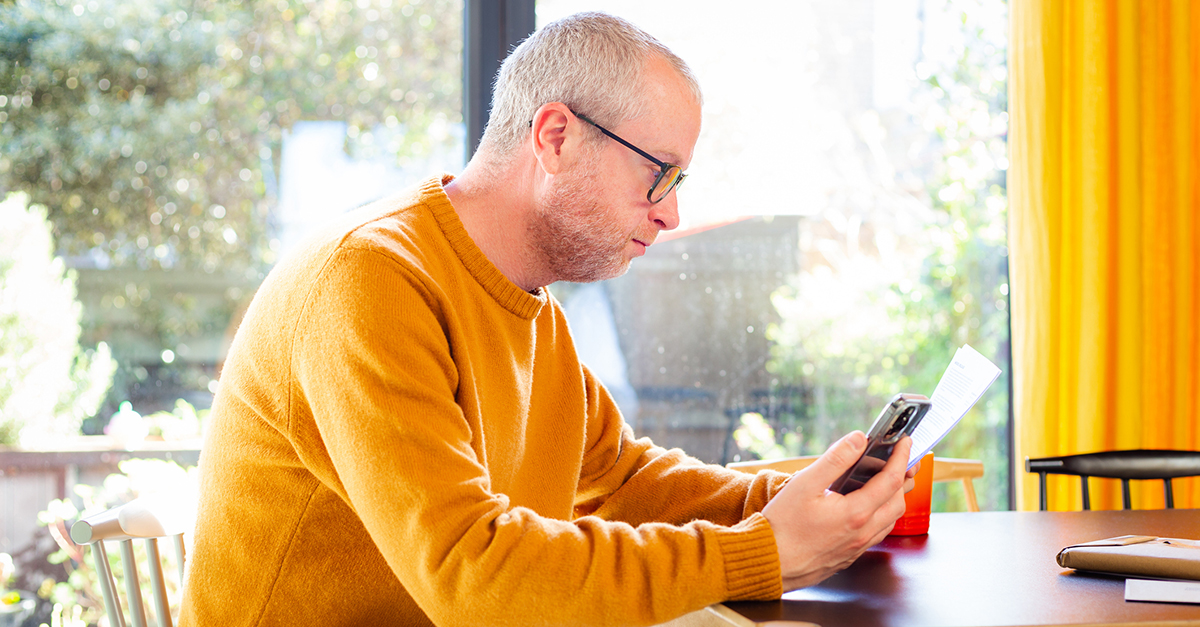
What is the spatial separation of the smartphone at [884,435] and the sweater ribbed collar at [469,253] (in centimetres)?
49

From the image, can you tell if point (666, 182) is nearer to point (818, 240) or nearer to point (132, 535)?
point (132, 535)

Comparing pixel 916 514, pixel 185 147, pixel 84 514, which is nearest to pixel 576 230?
pixel 916 514

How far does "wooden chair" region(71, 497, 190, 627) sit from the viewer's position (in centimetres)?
122

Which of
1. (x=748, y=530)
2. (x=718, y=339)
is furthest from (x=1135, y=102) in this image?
(x=748, y=530)

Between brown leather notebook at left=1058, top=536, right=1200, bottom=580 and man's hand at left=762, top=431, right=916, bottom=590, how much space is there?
0.22 meters

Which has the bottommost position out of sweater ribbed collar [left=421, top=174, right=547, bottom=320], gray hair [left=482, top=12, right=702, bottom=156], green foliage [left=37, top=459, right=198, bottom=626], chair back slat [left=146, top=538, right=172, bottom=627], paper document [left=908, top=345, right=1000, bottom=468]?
green foliage [left=37, top=459, right=198, bottom=626]

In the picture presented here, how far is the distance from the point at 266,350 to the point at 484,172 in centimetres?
40

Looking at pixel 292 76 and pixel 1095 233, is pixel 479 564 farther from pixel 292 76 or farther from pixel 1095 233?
pixel 1095 233

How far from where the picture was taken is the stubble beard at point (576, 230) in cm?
131

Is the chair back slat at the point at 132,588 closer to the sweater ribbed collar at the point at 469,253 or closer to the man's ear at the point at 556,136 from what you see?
the sweater ribbed collar at the point at 469,253

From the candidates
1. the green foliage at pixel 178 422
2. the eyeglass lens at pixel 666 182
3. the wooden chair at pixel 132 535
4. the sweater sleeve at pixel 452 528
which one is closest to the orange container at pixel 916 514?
the sweater sleeve at pixel 452 528

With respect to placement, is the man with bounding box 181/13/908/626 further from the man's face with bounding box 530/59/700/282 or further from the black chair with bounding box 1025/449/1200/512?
the black chair with bounding box 1025/449/1200/512

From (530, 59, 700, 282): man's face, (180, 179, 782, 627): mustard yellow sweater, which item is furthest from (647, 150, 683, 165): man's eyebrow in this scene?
(180, 179, 782, 627): mustard yellow sweater

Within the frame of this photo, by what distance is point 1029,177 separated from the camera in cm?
243
